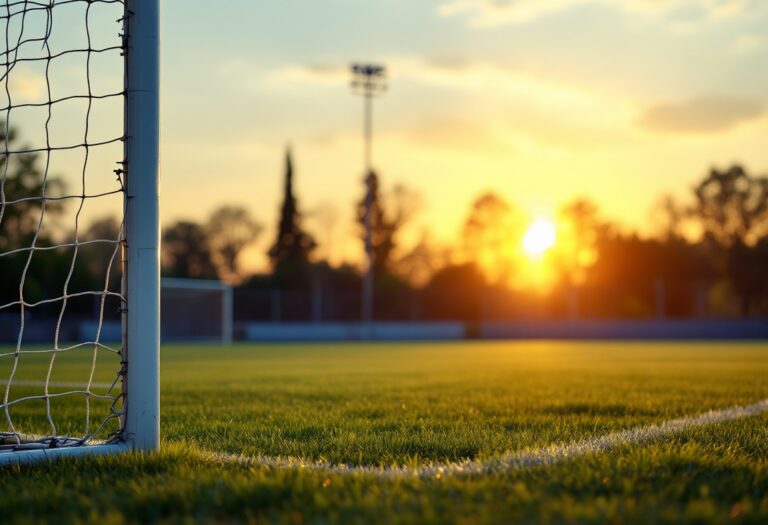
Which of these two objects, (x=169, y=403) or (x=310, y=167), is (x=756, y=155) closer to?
(x=310, y=167)

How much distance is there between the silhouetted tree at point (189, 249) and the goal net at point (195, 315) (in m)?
22.0

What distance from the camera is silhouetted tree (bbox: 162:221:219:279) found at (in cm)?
5322

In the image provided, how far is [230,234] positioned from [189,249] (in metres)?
2.83

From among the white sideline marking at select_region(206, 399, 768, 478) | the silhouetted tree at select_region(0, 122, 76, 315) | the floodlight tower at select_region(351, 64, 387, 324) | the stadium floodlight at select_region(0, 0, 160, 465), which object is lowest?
the white sideline marking at select_region(206, 399, 768, 478)

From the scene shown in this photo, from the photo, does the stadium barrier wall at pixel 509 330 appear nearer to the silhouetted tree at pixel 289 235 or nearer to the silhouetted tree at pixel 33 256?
the silhouetted tree at pixel 33 256

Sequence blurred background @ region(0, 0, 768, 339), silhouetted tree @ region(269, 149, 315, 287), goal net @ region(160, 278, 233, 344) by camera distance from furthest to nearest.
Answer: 1. silhouetted tree @ region(269, 149, 315, 287)
2. goal net @ region(160, 278, 233, 344)
3. blurred background @ region(0, 0, 768, 339)

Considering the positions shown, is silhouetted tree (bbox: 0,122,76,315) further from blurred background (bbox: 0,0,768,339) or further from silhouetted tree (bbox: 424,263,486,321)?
silhouetted tree (bbox: 424,263,486,321)

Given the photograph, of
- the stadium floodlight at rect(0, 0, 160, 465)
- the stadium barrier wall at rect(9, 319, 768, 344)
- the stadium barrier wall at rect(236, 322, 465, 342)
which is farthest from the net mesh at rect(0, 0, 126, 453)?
the stadium barrier wall at rect(9, 319, 768, 344)

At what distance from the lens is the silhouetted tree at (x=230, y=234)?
5325 centimetres

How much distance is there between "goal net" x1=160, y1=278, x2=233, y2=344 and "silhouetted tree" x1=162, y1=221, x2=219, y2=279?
21967mm

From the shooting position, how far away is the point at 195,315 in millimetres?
30750

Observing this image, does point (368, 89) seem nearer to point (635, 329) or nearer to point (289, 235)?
point (635, 329)

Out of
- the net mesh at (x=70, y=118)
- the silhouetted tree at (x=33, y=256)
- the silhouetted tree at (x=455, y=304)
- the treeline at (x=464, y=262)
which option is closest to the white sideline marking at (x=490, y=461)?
the net mesh at (x=70, y=118)

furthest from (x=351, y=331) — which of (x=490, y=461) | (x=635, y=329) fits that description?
(x=490, y=461)
